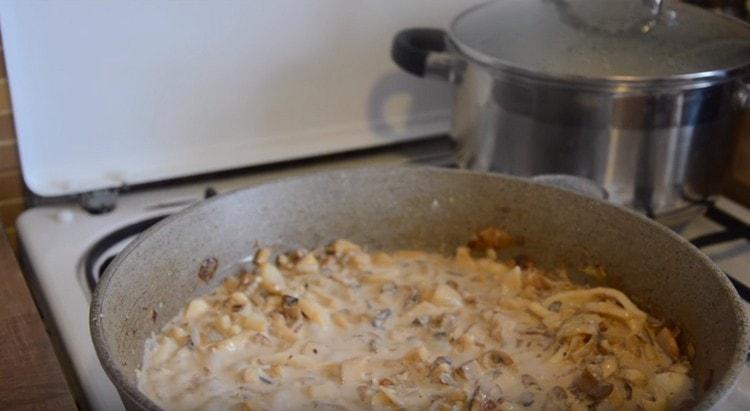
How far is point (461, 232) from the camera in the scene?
3.06 feet

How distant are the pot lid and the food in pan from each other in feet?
0.63

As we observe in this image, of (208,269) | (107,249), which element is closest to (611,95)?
(208,269)

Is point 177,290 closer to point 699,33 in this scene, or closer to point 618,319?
point 618,319

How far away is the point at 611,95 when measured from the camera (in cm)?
86

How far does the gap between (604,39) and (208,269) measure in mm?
482

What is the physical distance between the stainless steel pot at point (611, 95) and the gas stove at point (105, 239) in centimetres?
7

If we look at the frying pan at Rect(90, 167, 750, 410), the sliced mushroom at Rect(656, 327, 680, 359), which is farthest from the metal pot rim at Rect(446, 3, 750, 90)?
the sliced mushroom at Rect(656, 327, 680, 359)

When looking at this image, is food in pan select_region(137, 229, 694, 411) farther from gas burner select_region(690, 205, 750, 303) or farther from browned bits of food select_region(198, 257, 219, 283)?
gas burner select_region(690, 205, 750, 303)

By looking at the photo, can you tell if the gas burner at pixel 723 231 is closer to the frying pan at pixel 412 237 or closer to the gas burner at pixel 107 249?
the frying pan at pixel 412 237

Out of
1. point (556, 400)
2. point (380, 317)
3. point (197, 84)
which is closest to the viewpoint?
point (556, 400)

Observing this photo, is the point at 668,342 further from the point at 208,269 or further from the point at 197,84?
the point at 197,84

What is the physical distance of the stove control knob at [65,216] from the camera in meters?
1.00

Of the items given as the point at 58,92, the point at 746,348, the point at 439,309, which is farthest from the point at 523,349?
the point at 58,92

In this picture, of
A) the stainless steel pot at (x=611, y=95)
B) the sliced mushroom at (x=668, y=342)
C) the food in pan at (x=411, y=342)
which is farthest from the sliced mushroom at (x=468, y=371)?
the stainless steel pot at (x=611, y=95)
